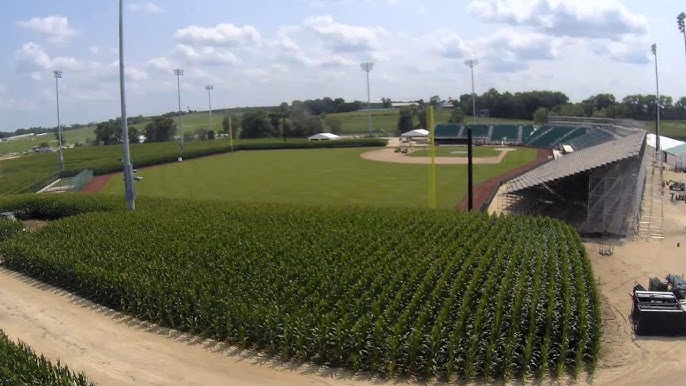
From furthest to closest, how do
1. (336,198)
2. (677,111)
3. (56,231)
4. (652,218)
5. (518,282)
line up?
(677,111)
(336,198)
(652,218)
(56,231)
(518,282)

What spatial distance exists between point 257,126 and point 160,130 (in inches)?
1013

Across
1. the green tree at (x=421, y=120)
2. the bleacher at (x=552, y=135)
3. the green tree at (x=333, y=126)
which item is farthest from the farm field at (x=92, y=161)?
the green tree at (x=333, y=126)

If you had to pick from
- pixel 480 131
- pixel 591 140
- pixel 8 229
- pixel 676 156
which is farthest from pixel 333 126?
pixel 8 229

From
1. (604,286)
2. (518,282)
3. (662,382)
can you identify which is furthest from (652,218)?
(662,382)

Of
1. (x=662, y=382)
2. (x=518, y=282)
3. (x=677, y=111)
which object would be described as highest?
(x=677, y=111)

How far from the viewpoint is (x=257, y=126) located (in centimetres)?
12306

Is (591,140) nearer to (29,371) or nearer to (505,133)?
(505,133)

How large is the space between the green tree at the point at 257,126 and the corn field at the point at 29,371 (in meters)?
111

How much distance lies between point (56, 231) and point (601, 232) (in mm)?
24681

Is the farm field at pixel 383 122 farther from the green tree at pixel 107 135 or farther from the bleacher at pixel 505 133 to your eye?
the green tree at pixel 107 135

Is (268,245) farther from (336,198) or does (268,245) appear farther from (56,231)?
(336,198)

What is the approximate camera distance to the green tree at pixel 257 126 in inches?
4852

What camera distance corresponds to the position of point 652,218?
109ft

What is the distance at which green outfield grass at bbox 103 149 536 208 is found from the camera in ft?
140
